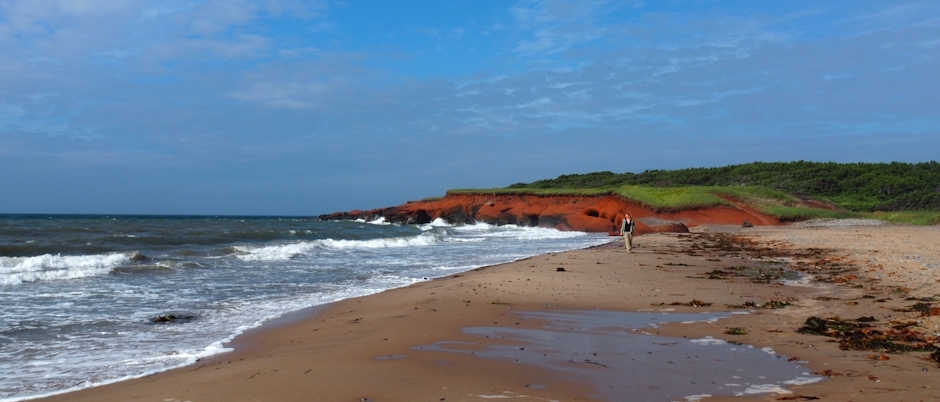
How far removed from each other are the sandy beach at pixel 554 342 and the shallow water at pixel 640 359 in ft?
0.10

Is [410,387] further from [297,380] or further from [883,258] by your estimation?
[883,258]

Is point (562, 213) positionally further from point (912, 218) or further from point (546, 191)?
point (912, 218)

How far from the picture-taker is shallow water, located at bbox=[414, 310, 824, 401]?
16.4 ft

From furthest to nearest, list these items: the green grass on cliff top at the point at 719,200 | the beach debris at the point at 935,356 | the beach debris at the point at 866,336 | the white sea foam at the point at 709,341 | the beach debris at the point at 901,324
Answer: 1. the green grass on cliff top at the point at 719,200
2. the beach debris at the point at 901,324
3. the white sea foam at the point at 709,341
4. the beach debris at the point at 866,336
5. the beach debris at the point at 935,356

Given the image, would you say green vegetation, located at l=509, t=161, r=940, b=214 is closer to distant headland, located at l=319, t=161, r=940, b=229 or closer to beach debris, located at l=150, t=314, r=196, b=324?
distant headland, located at l=319, t=161, r=940, b=229

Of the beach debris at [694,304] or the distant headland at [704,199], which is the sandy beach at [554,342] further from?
the distant headland at [704,199]

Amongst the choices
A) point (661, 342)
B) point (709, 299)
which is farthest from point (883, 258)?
point (661, 342)

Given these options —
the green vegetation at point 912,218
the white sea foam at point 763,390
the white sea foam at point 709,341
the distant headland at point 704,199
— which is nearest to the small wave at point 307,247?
the distant headland at point 704,199

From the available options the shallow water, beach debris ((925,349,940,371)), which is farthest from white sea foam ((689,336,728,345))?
beach debris ((925,349,940,371))

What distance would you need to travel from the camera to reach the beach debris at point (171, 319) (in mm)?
9211

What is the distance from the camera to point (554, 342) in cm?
696

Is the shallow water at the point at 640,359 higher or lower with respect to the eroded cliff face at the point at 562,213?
lower

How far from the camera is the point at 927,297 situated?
944cm

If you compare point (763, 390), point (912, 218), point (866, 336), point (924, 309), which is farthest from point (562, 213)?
point (763, 390)
